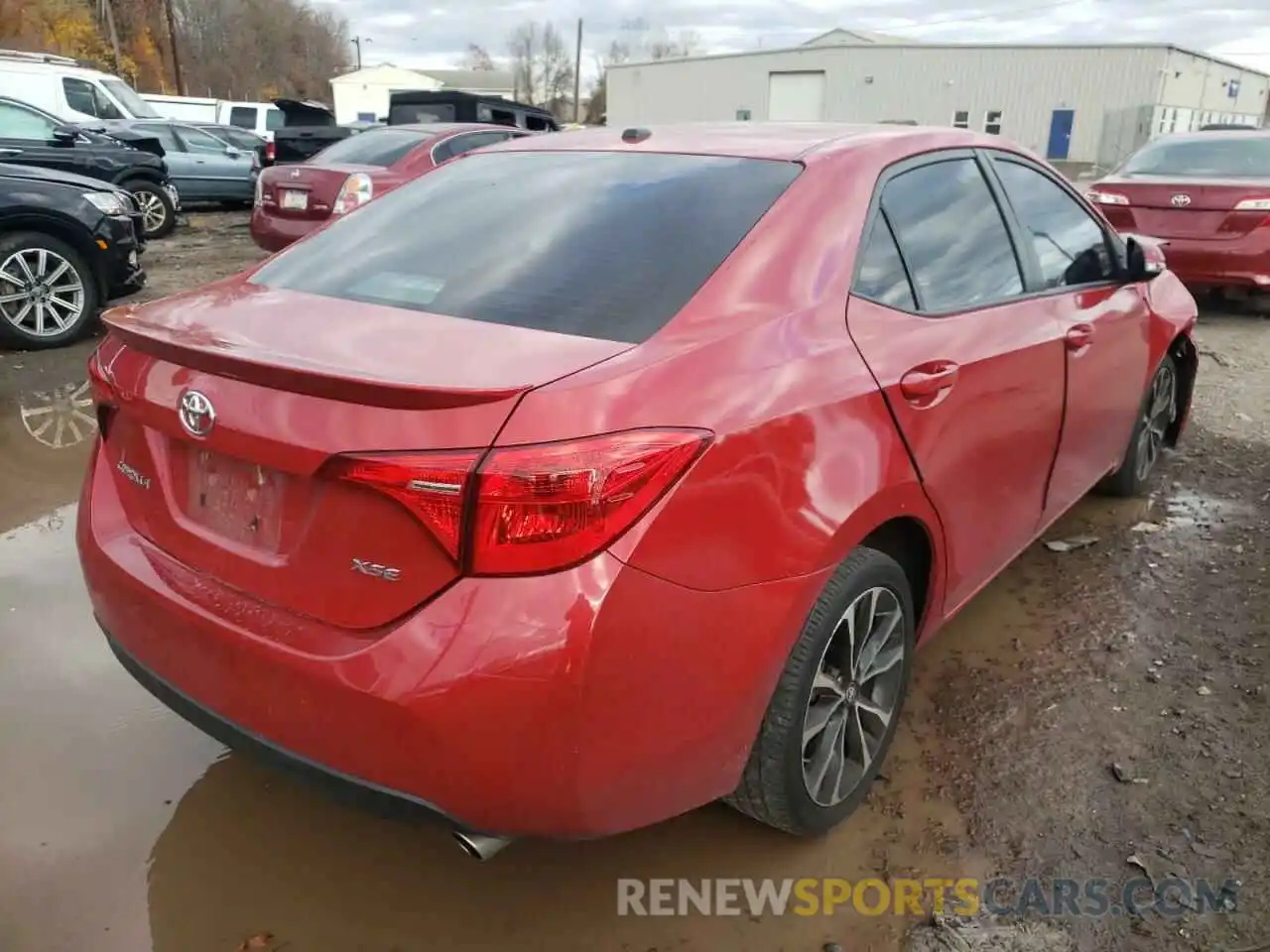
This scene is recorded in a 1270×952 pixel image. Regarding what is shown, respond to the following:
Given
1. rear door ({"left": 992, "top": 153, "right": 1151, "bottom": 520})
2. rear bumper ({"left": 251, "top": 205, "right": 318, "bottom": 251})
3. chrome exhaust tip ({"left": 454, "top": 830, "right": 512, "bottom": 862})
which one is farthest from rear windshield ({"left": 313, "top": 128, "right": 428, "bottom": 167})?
chrome exhaust tip ({"left": 454, "top": 830, "right": 512, "bottom": 862})

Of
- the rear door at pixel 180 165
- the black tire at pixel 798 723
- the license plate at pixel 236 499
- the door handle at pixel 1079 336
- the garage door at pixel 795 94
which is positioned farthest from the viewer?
the garage door at pixel 795 94

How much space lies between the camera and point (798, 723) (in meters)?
2.12

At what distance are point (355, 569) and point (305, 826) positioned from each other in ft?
3.36

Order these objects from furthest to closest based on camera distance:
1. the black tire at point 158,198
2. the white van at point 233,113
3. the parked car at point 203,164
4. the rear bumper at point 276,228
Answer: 1. the white van at point 233,113
2. the parked car at point 203,164
3. the black tire at point 158,198
4. the rear bumper at point 276,228

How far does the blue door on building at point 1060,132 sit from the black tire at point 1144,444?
38646 mm

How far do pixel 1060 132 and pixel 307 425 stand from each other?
142 feet

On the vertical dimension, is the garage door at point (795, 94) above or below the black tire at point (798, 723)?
above

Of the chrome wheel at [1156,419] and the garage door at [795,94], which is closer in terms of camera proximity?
the chrome wheel at [1156,419]

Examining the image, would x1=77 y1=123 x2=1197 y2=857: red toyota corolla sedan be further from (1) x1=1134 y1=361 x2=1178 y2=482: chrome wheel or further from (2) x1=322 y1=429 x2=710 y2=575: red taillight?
(1) x1=1134 y1=361 x2=1178 y2=482: chrome wheel

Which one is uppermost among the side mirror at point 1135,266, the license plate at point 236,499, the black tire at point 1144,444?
the side mirror at point 1135,266

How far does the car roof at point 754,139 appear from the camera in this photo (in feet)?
8.48

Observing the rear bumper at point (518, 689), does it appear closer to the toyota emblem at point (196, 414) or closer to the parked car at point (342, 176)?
the toyota emblem at point (196, 414)

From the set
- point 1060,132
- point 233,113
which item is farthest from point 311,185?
point 1060,132

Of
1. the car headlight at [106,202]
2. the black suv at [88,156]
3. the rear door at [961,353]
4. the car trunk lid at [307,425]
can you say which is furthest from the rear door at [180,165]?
the rear door at [961,353]
